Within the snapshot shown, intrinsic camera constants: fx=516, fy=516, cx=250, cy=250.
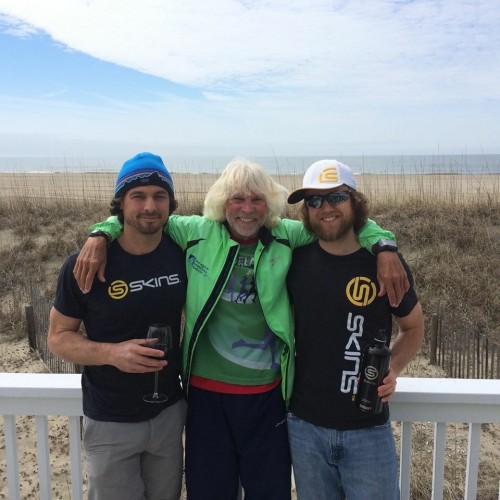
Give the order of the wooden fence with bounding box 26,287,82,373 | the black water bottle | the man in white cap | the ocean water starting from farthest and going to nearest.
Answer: the ocean water → the wooden fence with bounding box 26,287,82,373 → the man in white cap → the black water bottle

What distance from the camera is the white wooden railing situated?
2264mm

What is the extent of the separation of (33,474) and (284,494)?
283cm

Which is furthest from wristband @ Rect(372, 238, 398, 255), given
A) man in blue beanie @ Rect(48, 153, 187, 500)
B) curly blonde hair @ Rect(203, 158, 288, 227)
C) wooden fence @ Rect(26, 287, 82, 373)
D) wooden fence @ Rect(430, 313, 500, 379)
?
wooden fence @ Rect(26, 287, 82, 373)

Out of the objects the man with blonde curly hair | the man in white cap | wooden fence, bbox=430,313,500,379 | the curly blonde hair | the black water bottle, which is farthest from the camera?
wooden fence, bbox=430,313,500,379

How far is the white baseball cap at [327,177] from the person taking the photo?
2371 mm

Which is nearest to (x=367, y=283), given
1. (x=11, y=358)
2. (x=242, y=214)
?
(x=242, y=214)

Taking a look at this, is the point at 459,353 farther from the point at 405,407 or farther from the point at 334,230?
the point at 334,230

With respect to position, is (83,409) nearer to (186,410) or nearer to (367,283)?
(186,410)

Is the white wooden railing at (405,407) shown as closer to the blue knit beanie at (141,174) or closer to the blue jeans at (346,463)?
the blue jeans at (346,463)

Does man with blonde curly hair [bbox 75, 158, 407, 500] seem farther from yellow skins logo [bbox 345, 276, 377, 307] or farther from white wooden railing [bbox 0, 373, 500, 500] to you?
white wooden railing [bbox 0, 373, 500, 500]

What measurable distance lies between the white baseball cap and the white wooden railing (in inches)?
37.8

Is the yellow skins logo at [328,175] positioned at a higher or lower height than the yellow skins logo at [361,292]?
higher

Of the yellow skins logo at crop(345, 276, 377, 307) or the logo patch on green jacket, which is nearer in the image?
the yellow skins logo at crop(345, 276, 377, 307)

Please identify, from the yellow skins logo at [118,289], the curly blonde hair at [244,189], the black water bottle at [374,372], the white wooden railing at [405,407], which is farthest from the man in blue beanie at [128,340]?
the black water bottle at [374,372]
